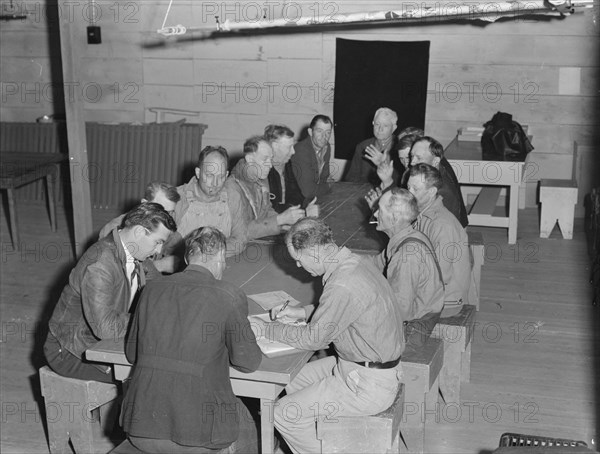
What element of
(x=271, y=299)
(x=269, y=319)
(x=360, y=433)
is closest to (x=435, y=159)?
(x=271, y=299)

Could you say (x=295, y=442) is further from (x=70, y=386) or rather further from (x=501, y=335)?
(x=501, y=335)

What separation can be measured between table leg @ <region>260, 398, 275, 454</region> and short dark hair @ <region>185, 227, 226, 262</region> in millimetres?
783

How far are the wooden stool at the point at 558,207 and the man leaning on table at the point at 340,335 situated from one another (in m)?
5.27

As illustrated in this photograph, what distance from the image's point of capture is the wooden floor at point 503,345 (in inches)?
201

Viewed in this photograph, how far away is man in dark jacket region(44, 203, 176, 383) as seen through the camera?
4164 mm

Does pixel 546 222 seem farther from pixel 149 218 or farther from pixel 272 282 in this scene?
pixel 149 218

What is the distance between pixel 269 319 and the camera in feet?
14.4

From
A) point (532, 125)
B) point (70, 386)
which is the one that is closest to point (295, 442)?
point (70, 386)

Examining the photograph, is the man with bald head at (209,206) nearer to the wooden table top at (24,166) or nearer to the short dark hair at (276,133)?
the short dark hair at (276,133)

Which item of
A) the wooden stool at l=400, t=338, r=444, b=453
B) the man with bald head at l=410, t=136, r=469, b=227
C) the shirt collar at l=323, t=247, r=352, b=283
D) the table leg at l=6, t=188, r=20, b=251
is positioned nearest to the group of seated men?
the shirt collar at l=323, t=247, r=352, b=283

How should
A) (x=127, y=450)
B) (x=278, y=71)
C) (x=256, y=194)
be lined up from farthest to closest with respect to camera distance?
(x=278, y=71)
(x=256, y=194)
(x=127, y=450)

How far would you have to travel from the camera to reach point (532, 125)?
31.6ft

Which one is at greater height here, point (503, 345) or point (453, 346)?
point (453, 346)

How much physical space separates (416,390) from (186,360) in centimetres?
154
